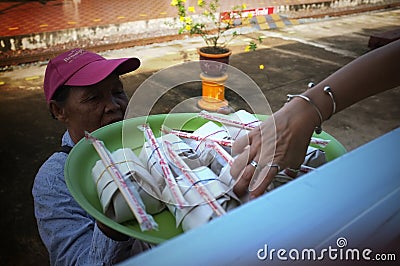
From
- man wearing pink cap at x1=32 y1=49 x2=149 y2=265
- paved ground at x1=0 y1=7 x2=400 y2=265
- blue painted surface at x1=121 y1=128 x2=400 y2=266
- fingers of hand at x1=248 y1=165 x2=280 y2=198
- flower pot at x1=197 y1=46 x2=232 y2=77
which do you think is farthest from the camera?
flower pot at x1=197 y1=46 x2=232 y2=77

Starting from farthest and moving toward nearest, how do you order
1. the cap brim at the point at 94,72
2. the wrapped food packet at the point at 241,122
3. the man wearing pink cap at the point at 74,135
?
1. the cap brim at the point at 94,72
2. the man wearing pink cap at the point at 74,135
3. the wrapped food packet at the point at 241,122

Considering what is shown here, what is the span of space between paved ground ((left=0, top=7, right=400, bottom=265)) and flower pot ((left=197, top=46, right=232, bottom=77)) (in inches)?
19.0

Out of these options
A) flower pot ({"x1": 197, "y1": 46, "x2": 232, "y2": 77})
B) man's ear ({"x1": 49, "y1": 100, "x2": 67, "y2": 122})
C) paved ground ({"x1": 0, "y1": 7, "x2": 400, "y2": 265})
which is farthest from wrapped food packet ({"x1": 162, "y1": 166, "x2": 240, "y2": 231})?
flower pot ({"x1": 197, "y1": 46, "x2": 232, "y2": 77})

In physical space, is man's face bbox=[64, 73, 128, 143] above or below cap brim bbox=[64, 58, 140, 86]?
below

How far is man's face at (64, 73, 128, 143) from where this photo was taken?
170 centimetres

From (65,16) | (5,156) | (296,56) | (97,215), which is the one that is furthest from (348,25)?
(97,215)

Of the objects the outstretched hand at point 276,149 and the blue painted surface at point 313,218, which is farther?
the outstretched hand at point 276,149

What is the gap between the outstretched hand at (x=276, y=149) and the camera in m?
0.97

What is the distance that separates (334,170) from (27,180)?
314 cm

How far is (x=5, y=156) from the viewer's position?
141 inches

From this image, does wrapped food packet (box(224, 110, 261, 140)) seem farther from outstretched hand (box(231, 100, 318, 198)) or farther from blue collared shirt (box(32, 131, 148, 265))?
blue collared shirt (box(32, 131, 148, 265))

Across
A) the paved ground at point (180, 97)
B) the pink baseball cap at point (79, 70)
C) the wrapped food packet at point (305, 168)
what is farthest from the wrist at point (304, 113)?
the paved ground at point (180, 97)

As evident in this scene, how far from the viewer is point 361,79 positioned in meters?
1.04

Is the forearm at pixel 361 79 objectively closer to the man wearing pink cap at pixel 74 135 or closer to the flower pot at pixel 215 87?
the man wearing pink cap at pixel 74 135
